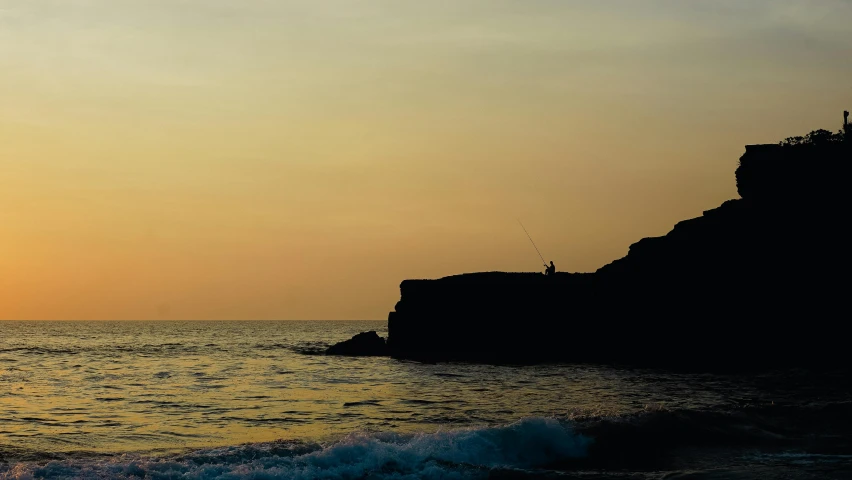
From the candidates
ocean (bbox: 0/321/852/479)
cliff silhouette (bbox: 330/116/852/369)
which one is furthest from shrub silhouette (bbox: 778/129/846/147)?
ocean (bbox: 0/321/852/479)

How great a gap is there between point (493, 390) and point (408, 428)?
423 inches

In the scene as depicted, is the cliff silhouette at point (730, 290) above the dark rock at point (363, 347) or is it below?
above

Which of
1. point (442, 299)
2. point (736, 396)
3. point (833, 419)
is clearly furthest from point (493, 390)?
point (442, 299)

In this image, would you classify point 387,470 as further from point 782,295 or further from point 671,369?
point 782,295

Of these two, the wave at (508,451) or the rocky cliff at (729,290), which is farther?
the rocky cliff at (729,290)

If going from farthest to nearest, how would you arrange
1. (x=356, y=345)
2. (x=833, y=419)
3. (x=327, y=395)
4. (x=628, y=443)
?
1. (x=356, y=345)
2. (x=327, y=395)
3. (x=833, y=419)
4. (x=628, y=443)

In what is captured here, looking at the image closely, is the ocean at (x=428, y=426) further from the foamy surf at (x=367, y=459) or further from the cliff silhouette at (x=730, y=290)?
the cliff silhouette at (x=730, y=290)

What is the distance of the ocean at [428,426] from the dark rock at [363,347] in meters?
24.2

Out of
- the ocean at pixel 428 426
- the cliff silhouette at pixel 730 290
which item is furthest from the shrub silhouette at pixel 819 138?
the ocean at pixel 428 426

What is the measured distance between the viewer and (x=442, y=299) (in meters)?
59.6

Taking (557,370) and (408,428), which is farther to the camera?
(557,370)

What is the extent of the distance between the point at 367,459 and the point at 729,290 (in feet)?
118

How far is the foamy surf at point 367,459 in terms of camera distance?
46.4ft

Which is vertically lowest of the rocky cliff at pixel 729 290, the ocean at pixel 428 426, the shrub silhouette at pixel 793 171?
the ocean at pixel 428 426
